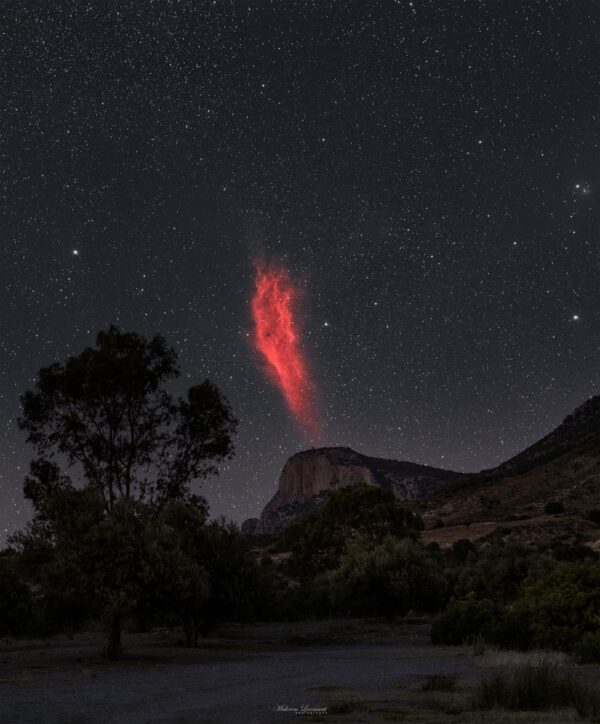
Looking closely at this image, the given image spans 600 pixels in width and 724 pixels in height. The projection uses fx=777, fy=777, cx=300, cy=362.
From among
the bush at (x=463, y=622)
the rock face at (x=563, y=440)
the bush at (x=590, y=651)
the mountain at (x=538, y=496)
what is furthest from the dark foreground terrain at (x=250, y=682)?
the rock face at (x=563, y=440)

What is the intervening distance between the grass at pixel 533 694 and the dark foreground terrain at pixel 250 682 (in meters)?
0.35

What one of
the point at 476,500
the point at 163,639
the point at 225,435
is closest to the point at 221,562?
the point at 163,639

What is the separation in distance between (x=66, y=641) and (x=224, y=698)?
20.9 metres

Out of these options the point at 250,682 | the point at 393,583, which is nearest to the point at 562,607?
the point at 250,682

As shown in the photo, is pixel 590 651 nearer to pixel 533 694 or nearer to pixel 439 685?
pixel 439 685

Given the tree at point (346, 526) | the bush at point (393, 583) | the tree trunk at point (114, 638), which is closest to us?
the tree trunk at point (114, 638)

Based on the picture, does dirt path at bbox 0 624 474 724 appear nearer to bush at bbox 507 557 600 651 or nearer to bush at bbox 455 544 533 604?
bush at bbox 507 557 600 651

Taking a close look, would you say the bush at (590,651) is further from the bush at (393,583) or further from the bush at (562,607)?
the bush at (393,583)

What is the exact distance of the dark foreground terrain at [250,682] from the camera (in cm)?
1083

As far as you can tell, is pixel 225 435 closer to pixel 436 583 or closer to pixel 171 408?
pixel 171 408

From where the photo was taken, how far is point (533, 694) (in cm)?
1075

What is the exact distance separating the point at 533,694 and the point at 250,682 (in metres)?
6.67

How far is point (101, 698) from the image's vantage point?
1340cm

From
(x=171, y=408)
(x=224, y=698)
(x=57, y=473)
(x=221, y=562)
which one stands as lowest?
(x=224, y=698)
